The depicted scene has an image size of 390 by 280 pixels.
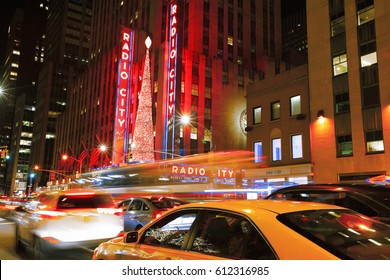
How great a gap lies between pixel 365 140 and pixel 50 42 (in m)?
130

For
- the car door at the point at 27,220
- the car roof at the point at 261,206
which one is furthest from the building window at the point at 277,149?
the car roof at the point at 261,206

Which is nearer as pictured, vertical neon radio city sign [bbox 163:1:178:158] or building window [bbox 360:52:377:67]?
building window [bbox 360:52:377:67]

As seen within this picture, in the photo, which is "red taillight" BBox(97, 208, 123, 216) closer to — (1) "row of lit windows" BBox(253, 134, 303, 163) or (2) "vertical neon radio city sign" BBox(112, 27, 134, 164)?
(1) "row of lit windows" BBox(253, 134, 303, 163)

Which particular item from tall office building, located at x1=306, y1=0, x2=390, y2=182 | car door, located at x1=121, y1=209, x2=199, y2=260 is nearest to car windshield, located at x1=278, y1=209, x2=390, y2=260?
car door, located at x1=121, y1=209, x2=199, y2=260

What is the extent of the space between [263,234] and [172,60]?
4078 centimetres

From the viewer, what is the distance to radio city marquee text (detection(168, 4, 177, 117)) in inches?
1618

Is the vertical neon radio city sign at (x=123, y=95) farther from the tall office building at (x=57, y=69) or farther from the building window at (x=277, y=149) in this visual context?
the tall office building at (x=57, y=69)

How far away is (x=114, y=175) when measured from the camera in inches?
1222

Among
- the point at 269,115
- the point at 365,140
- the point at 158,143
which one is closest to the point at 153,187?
the point at 269,115

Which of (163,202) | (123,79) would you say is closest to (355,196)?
(163,202)

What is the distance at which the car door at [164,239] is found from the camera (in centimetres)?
388

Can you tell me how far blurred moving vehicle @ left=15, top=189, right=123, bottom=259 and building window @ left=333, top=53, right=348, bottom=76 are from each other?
21.4m

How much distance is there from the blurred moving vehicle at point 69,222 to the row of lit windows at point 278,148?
20474mm

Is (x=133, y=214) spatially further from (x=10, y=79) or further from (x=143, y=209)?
(x=10, y=79)
